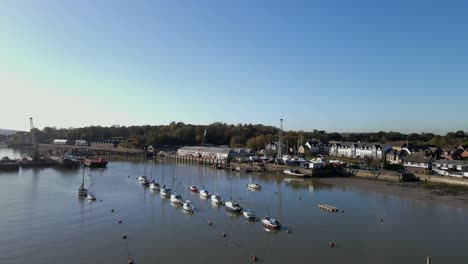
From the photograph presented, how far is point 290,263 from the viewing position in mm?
15922

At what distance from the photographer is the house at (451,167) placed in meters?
38.1

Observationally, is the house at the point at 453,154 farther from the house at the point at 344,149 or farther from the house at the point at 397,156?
the house at the point at 344,149

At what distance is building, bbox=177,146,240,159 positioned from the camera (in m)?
62.2

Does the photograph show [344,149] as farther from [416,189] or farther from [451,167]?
[416,189]

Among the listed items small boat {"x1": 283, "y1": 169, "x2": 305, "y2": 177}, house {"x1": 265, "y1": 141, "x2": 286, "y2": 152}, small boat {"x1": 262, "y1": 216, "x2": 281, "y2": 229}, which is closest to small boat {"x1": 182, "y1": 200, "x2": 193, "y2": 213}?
small boat {"x1": 262, "y1": 216, "x2": 281, "y2": 229}

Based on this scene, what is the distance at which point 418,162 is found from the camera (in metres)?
43.8

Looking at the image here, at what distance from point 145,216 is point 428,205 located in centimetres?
2047

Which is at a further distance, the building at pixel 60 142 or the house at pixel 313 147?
the building at pixel 60 142

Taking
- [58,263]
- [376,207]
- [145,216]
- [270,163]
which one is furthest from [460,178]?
[58,263]

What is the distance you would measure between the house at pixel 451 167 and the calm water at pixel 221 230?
11355 millimetres

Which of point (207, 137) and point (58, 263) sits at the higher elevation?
point (207, 137)

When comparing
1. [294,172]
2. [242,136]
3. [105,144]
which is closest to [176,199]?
[294,172]

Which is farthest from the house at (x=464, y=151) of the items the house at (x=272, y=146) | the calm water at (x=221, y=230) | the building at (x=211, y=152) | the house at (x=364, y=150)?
the building at (x=211, y=152)

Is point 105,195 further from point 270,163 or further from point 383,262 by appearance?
point 270,163
